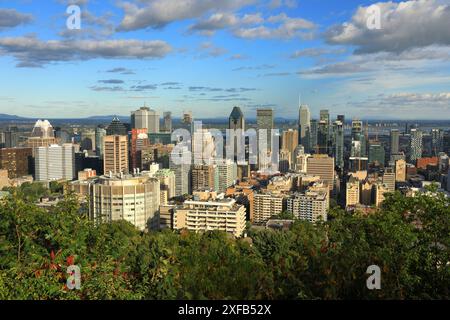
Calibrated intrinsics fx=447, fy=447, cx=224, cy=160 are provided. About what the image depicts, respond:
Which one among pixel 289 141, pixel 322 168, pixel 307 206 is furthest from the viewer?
pixel 289 141

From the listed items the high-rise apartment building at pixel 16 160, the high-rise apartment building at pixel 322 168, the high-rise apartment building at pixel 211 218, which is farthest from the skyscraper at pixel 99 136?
the high-rise apartment building at pixel 211 218

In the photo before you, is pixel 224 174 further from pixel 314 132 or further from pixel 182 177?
pixel 314 132

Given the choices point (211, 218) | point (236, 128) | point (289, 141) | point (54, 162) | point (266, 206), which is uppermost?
point (236, 128)

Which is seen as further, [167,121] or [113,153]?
[167,121]

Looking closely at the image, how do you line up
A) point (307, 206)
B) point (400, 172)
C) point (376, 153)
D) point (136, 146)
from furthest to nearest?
point (376, 153) → point (136, 146) → point (400, 172) → point (307, 206)

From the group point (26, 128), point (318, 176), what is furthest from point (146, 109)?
point (318, 176)

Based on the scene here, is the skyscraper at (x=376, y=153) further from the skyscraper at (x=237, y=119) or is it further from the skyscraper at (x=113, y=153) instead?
the skyscraper at (x=113, y=153)

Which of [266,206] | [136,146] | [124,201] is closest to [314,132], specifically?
[136,146]
